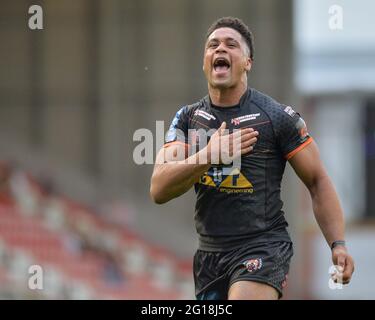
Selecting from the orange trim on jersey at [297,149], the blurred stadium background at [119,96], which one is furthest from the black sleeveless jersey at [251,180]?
the blurred stadium background at [119,96]

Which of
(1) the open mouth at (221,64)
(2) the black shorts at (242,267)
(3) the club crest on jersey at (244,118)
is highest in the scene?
(1) the open mouth at (221,64)

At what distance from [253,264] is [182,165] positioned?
27.2 inches

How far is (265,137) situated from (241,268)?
30.1 inches

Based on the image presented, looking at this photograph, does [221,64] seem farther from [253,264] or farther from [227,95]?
[253,264]

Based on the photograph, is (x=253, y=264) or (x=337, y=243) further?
(x=337, y=243)

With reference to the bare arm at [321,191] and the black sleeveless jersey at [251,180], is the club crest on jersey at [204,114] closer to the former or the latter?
the black sleeveless jersey at [251,180]

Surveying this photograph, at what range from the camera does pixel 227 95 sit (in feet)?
18.8

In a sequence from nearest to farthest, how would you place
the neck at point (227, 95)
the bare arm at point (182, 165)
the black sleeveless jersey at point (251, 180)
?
the bare arm at point (182, 165), the black sleeveless jersey at point (251, 180), the neck at point (227, 95)

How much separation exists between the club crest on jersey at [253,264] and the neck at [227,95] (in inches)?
36.5

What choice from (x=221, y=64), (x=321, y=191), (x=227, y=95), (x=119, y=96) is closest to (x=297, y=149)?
(x=321, y=191)

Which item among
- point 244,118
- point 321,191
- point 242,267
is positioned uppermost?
point 244,118

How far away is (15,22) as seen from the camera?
16719mm

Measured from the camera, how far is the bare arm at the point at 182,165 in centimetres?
530
